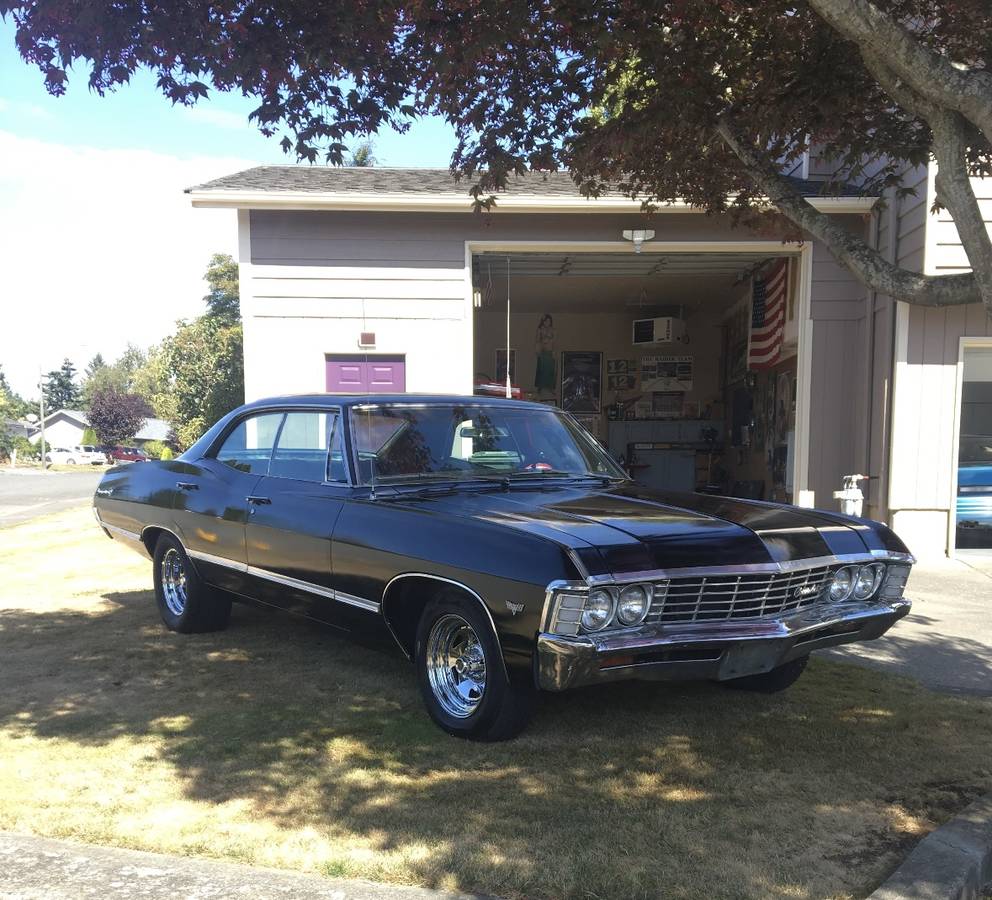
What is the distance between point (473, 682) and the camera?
3812mm

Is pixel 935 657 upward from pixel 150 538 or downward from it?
downward

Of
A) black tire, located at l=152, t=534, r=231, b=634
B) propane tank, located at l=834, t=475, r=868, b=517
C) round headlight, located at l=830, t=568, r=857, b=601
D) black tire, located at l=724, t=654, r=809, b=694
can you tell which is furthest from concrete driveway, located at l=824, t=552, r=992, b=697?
black tire, located at l=152, t=534, r=231, b=634

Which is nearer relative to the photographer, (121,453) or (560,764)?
(560,764)

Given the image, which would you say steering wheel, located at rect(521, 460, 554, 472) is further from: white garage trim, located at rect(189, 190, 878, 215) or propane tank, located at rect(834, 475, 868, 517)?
white garage trim, located at rect(189, 190, 878, 215)

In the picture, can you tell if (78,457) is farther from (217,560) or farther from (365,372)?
(217,560)

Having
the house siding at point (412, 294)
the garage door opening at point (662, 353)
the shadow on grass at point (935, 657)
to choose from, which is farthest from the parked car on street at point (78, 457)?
the shadow on grass at point (935, 657)

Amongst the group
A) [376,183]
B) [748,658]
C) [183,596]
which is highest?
[376,183]

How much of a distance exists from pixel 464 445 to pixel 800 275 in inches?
287

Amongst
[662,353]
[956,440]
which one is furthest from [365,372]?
[662,353]

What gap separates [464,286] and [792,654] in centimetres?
748

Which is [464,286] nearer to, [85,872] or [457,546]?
[457,546]

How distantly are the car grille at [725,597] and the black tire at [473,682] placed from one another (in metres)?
0.65

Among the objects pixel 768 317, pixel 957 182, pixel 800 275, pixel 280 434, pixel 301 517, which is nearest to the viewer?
pixel 957 182

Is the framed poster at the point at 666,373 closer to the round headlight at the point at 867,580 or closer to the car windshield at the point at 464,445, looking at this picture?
the car windshield at the point at 464,445
